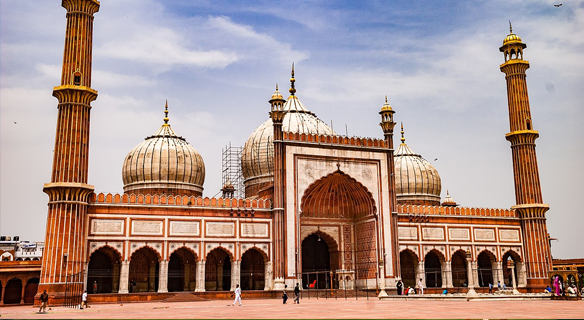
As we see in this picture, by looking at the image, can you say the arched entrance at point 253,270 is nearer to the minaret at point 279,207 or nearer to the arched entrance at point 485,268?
the minaret at point 279,207

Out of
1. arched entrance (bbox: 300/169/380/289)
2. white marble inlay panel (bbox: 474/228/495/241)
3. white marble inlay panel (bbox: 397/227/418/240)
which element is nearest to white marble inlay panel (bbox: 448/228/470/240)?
white marble inlay panel (bbox: 474/228/495/241)

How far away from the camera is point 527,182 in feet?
103

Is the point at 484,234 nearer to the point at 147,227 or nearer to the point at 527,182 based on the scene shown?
the point at 527,182

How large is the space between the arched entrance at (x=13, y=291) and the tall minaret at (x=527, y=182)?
2526 centimetres

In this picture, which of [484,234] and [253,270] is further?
[484,234]

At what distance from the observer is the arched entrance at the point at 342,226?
92.3 feet

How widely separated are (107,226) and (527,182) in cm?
2193

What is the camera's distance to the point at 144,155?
29.5 meters

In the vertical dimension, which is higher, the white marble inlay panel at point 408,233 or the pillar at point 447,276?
the white marble inlay panel at point 408,233

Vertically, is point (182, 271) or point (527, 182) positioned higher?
point (527, 182)

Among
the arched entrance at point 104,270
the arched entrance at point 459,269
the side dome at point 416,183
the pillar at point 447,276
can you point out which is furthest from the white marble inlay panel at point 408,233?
the arched entrance at point 104,270

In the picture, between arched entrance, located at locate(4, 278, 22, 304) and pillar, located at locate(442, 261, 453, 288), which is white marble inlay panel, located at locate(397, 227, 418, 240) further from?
arched entrance, located at locate(4, 278, 22, 304)

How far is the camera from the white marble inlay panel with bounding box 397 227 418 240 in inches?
1143

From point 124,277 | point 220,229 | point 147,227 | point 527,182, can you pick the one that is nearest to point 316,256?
point 220,229
